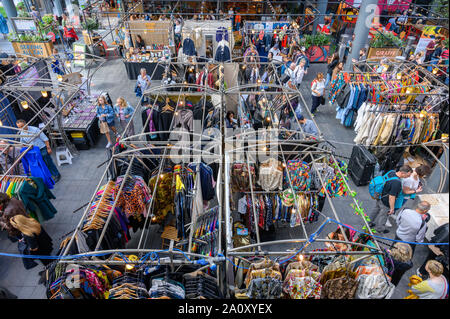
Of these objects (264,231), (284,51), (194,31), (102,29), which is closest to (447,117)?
(264,231)

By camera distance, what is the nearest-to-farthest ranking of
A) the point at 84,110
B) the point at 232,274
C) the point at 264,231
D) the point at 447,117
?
1. the point at 232,274
2. the point at 264,231
3. the point at 447,117
4. the point at 84,110

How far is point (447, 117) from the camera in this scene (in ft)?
25.2

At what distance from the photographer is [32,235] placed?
4719 mm

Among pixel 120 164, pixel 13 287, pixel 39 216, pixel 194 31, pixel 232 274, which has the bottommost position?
pixel 13 287

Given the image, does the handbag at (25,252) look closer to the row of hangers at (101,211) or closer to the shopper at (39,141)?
the row of hangers at (101,211)

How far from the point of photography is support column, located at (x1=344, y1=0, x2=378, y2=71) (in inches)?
393

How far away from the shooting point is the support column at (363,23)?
32.7ft

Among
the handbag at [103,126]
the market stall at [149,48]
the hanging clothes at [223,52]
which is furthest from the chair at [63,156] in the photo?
the hanging clothes at [223,52]

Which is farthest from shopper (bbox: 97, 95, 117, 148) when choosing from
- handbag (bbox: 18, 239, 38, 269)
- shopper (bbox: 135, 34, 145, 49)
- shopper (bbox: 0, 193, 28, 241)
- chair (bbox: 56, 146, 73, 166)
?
shopper (bbox: 135, 34, 145, 49)

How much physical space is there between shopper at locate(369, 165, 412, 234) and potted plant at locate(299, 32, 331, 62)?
9738 millimetres

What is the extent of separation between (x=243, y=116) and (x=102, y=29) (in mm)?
15896
